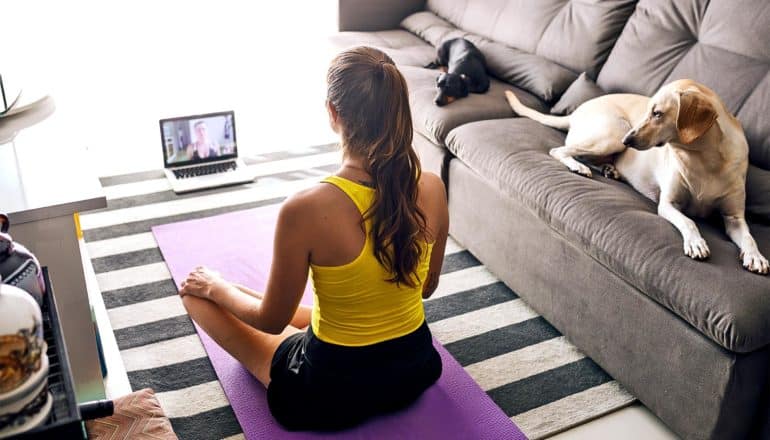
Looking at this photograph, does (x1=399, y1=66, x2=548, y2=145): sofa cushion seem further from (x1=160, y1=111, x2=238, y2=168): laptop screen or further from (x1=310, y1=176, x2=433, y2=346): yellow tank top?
(x1=310, y1=176, x2=433, y2=346): yellow tank top

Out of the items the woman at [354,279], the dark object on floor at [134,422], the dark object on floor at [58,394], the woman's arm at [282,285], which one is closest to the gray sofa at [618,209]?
the woman at [354,279]

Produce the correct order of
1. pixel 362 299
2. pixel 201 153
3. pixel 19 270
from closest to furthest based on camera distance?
pixel 19 270 → pixel 362 299 → pixel 201 153

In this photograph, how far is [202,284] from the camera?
6.15ft

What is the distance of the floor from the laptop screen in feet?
0.87

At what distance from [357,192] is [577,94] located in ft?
4.96

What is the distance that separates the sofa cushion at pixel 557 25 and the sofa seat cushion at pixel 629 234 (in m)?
0.52

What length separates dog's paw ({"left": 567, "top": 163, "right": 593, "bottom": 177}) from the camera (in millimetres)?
2289

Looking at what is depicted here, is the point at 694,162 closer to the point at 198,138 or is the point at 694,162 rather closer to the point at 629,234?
the point at 629,234

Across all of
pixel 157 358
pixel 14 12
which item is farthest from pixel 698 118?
pixel 14 12

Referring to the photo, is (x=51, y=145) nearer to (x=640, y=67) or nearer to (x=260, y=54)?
(x=640, y=67)

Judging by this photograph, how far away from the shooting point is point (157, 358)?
2.09m

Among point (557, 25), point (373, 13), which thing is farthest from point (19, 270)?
point (373, 13)

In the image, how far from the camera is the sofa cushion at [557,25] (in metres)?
2.84

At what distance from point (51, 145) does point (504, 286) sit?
1504mm
